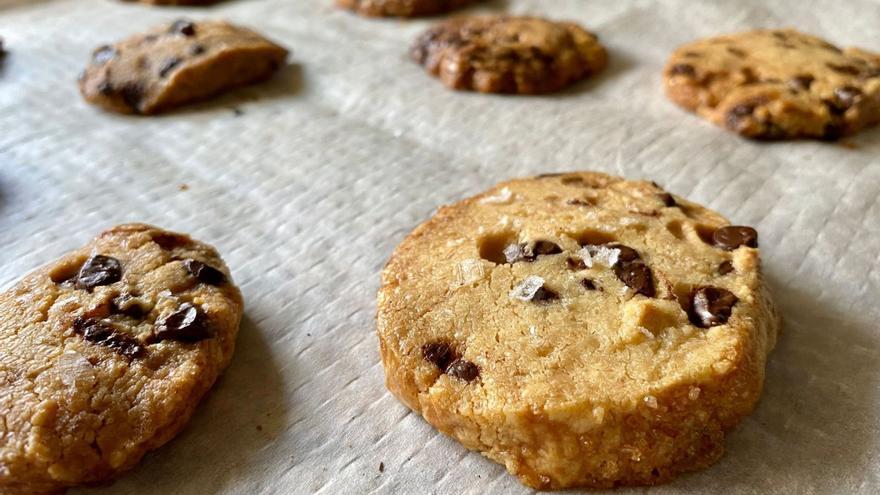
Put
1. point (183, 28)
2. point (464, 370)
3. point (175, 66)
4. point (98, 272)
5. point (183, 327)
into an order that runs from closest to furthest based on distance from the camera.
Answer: point (464, 370), point (183, 327), point (98, 272), point (175, 66), point (183, 28)

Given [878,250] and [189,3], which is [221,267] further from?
[189,3]

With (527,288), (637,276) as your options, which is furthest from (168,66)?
(637,276)

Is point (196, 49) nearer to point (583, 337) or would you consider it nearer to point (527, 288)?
point (527, 288)

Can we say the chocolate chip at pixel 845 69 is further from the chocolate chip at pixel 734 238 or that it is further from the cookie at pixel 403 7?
the cookie at pixel 403 7

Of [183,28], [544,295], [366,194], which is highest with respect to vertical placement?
[544,295]

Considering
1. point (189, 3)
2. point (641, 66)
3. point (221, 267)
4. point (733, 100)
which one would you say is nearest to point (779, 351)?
point (733, 100)

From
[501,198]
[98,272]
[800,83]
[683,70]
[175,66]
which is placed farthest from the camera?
[175,66]
